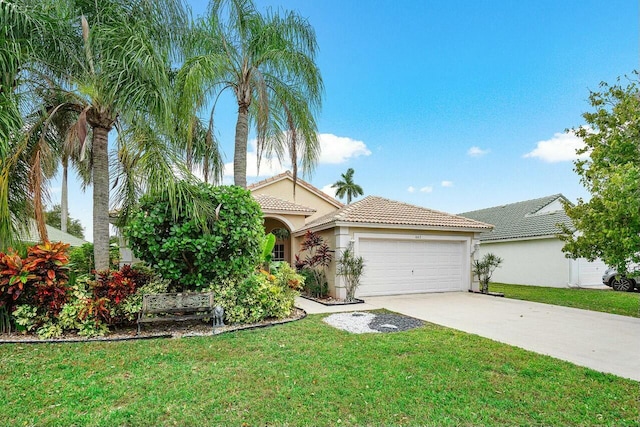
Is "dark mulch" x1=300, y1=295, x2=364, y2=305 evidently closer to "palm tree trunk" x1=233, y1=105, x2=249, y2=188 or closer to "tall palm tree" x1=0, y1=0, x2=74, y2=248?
"palm tree trunk" x1=233, y1=105, x2=249, y2=188

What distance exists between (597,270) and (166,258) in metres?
20.7

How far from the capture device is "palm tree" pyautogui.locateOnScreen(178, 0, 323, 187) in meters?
9.39

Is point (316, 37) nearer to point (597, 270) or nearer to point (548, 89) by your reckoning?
point (548, 89)

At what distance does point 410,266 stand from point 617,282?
10.9 metres

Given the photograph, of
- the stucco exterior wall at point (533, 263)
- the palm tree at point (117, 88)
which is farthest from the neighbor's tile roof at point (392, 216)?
the stucco exterior wall at point (533, 263)

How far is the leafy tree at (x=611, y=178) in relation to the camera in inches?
310

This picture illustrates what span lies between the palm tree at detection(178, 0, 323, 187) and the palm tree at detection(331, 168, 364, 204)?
1491 inches

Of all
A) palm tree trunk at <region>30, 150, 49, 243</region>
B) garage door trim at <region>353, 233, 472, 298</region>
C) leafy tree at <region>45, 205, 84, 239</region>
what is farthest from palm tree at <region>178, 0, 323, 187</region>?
leafy tree at <region>45, 205, 84, 239</region>

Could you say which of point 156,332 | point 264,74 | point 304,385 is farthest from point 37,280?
point 264,74

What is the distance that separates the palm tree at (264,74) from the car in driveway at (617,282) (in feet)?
51.7

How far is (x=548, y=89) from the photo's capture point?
12.8 metres

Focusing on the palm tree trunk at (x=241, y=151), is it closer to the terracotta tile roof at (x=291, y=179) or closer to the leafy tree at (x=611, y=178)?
the terracotta tile roof at (x=291, y=179)

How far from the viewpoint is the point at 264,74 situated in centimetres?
982

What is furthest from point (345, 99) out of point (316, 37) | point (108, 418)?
point (108, 418)
